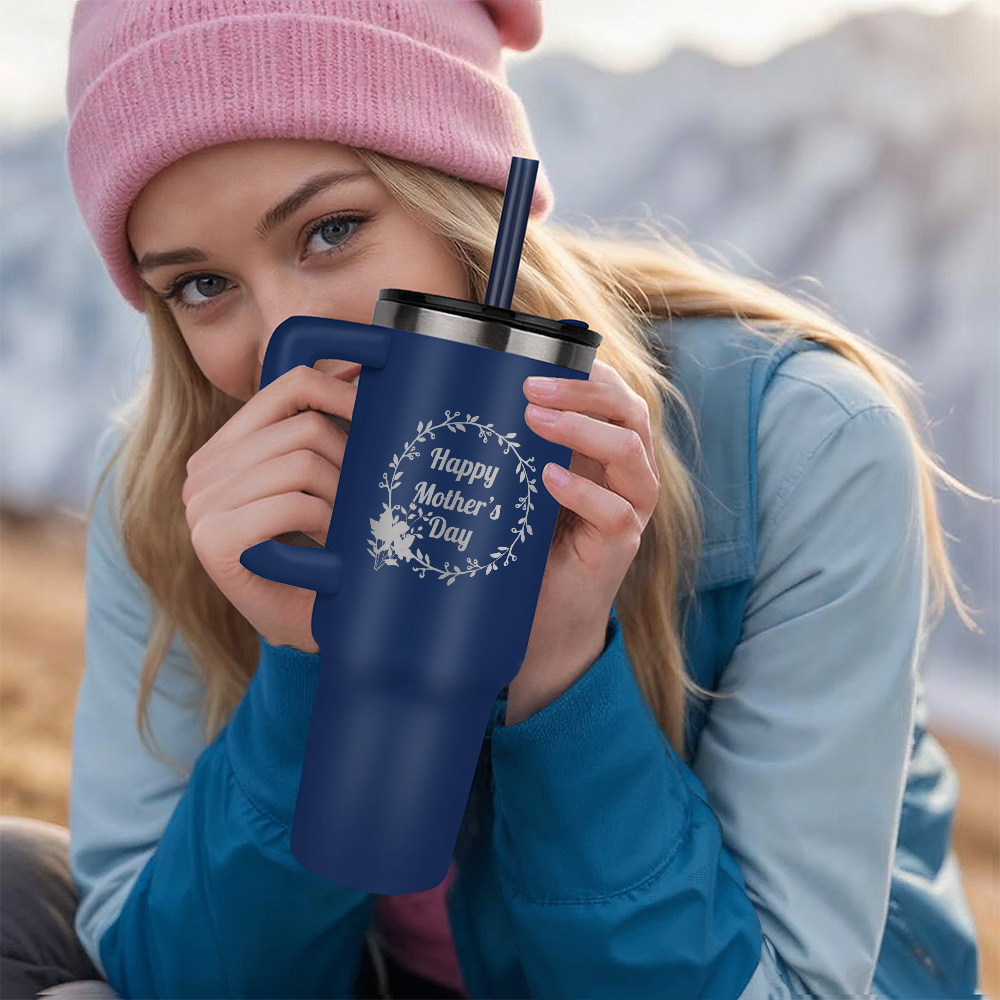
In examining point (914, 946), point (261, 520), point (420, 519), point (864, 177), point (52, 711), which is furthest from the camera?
point (864, 177)

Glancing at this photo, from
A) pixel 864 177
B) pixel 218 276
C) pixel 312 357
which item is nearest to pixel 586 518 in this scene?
pixel 312 357

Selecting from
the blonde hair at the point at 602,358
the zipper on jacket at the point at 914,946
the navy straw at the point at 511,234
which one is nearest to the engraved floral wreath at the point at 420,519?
the navy straw at the point at 511,234

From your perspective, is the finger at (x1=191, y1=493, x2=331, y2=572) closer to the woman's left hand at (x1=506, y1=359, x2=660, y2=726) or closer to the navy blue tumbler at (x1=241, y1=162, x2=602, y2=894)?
the navy blue tumbler at (x1=241, y1=162, x2=602, y2=894)

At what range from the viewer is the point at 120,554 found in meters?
1.46

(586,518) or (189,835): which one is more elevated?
(586,518)

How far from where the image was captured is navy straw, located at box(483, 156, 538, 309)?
771mm

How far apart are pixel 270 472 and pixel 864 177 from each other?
3074 millimetres

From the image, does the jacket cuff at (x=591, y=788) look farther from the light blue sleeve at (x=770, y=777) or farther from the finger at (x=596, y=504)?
the finger at (x=596, y=504)

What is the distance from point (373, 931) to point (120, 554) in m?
0.59

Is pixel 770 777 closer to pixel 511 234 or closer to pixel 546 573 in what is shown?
pixel 546 573

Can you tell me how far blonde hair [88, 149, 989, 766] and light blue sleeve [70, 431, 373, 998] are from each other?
6 centimetres

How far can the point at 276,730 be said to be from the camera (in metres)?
1.02

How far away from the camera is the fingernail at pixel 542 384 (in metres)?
0.72

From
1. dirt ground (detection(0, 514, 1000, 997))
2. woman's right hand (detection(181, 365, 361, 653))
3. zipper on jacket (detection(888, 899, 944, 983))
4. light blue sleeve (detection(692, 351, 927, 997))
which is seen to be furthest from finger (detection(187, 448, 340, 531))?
dirt ground (detection(0, 514, 1000, 997))
